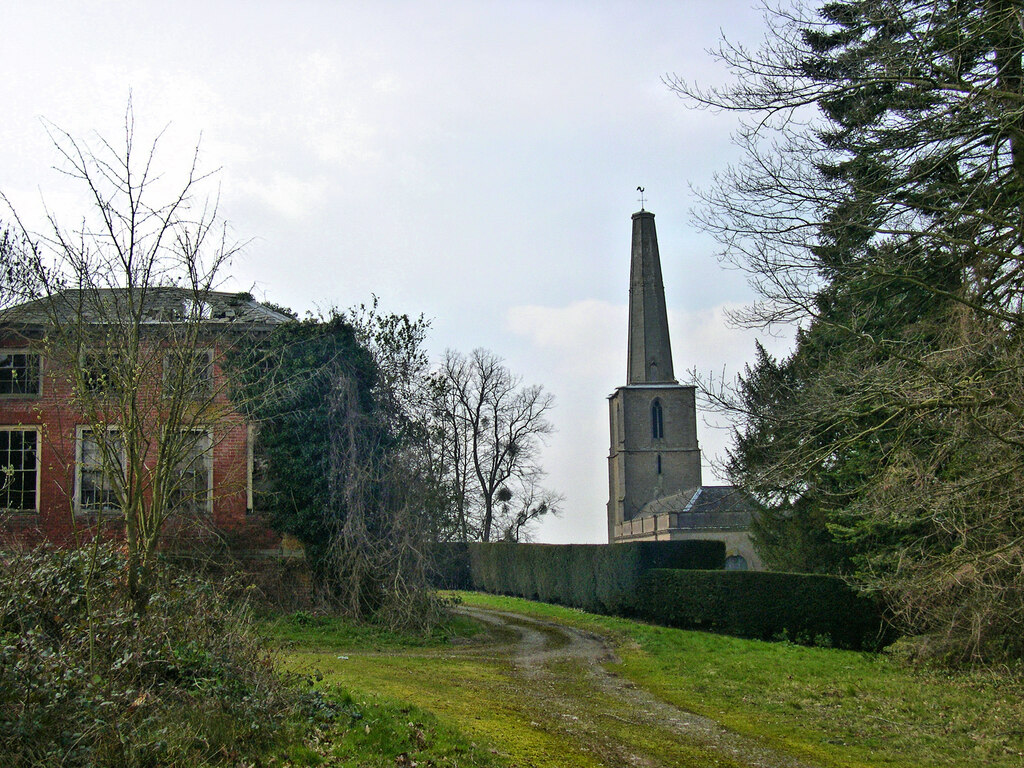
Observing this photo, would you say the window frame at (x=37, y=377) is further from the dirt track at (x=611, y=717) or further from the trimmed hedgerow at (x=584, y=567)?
the trimmed hedgerow at (x=584, y=567)

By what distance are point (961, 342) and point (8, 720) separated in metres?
10.6

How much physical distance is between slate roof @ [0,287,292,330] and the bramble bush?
2.47 meters

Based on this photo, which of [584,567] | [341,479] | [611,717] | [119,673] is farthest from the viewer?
[584,567]

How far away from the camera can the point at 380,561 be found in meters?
17.6

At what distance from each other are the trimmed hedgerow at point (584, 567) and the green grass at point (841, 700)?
6.27 m

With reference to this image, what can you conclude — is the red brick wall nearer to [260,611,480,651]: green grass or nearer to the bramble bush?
[260,611,480,651]: green grass

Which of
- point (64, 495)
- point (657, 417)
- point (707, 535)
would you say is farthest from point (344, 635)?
point (657, 417)

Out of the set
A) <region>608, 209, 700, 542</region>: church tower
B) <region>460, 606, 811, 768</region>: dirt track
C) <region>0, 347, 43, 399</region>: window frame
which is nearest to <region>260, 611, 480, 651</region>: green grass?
<region>460, 606, 811, 768</region>: dirt track

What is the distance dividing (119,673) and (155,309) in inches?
214

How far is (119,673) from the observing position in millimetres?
7086

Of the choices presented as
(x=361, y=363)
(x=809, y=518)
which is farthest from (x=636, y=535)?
(x=361, y=363)

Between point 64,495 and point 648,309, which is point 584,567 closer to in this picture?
point 64,495

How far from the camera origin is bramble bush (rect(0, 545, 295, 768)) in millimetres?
6102

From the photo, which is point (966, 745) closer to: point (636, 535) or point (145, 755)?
point (145, 755)
